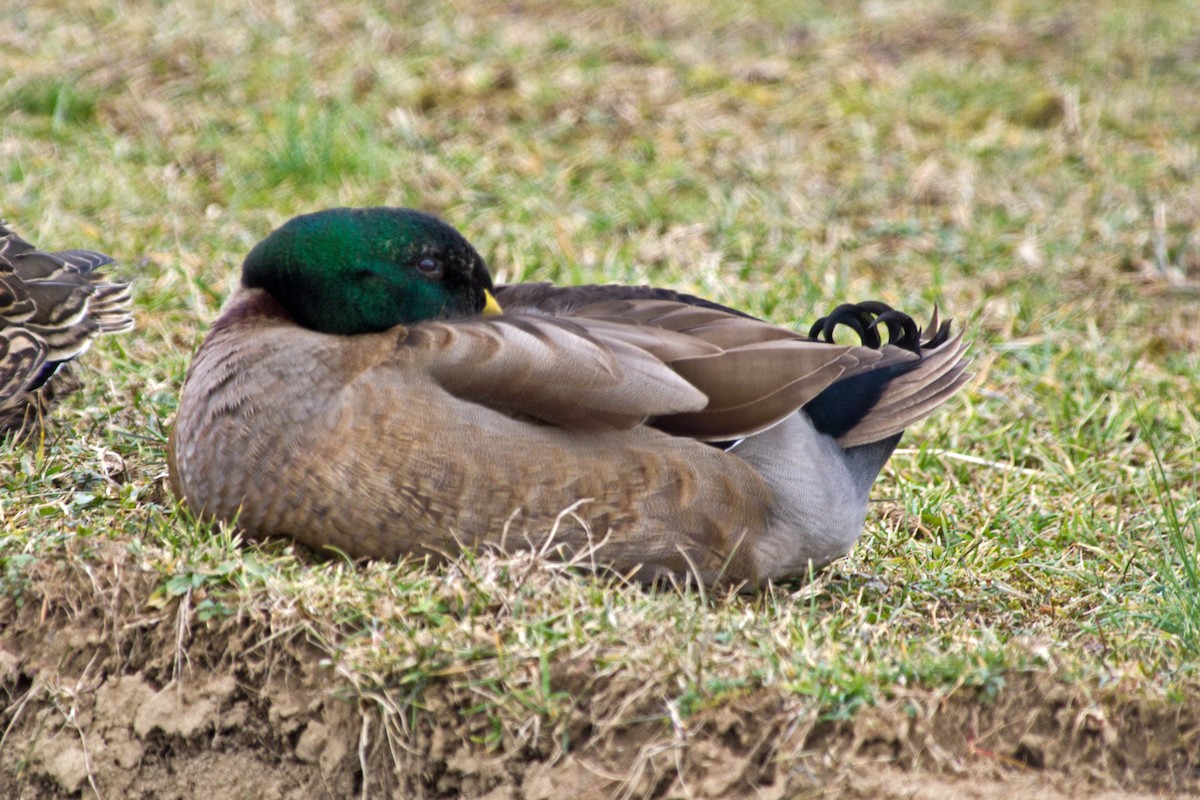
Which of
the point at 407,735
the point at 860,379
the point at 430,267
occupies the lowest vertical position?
the point at 407,735

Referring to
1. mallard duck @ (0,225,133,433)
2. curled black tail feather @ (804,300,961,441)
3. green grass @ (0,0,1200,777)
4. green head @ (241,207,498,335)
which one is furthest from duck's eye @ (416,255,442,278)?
mallard duck @ (0,225,133,433)

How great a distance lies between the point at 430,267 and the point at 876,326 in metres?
1.26

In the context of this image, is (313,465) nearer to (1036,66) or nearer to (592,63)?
(592,63)

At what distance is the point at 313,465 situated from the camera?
3398 mm

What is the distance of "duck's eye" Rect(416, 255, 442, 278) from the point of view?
3785 millimetres

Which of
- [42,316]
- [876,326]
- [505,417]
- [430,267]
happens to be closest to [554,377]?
[505,417]

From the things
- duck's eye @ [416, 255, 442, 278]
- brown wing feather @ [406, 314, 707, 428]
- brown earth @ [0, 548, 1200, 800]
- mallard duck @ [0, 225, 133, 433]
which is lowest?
brown earth @ [0, 548, 1200, 800]

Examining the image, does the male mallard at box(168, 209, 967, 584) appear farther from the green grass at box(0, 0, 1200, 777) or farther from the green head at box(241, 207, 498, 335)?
the green grass at box(0, 0, 1200, 777)

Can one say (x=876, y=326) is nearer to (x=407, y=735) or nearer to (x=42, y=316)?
(x=407, y=735)

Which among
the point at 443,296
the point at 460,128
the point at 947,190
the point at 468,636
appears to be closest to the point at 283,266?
the point at 443,296

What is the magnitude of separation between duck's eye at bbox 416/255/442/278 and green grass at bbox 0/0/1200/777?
0.79 meters

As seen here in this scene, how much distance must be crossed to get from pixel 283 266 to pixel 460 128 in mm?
3545

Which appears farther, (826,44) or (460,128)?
(826,44)

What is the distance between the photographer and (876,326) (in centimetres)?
416
